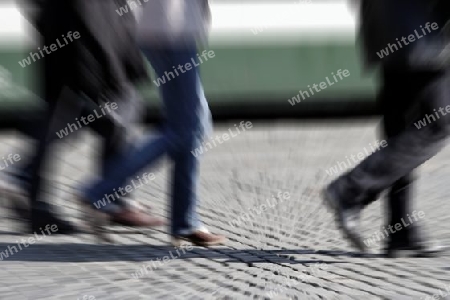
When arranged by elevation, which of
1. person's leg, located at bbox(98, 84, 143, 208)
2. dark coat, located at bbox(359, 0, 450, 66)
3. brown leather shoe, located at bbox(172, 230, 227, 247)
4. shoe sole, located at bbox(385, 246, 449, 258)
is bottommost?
shoe sole, located at bbox(385, 246, 449, 258)

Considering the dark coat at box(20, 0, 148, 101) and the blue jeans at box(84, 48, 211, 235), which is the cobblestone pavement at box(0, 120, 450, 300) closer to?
the blue jeans at box(84, 48, 211, 235)

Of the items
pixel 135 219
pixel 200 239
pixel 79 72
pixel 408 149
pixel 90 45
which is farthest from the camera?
pixel 135 219

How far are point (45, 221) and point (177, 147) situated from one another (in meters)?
0.85

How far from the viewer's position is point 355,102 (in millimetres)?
10992

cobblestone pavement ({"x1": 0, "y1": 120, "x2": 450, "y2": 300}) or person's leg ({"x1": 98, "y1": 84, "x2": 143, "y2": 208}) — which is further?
person's leg ({"x1": 98, "y1": 84, "x2": 143, "y2": 208})

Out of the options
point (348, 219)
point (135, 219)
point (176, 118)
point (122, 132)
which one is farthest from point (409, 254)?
point (122, 132)

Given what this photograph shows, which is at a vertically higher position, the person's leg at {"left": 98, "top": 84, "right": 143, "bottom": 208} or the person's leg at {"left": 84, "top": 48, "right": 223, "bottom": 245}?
the person's leg at {"left": 98, "top": 84, "right": 143, "bottom": 208}

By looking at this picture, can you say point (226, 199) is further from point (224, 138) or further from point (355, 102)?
point (355, 102)

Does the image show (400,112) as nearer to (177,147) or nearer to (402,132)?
(402,132)

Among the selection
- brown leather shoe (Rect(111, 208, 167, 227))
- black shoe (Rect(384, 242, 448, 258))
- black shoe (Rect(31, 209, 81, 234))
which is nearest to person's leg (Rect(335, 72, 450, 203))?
black shoe (Rect(384, 242, 448, 258))

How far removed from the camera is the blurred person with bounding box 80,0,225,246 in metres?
4.47

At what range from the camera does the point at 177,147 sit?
470 cm

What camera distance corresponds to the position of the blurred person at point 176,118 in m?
4.47

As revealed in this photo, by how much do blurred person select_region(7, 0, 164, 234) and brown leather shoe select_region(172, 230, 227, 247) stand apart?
1.17 ft
